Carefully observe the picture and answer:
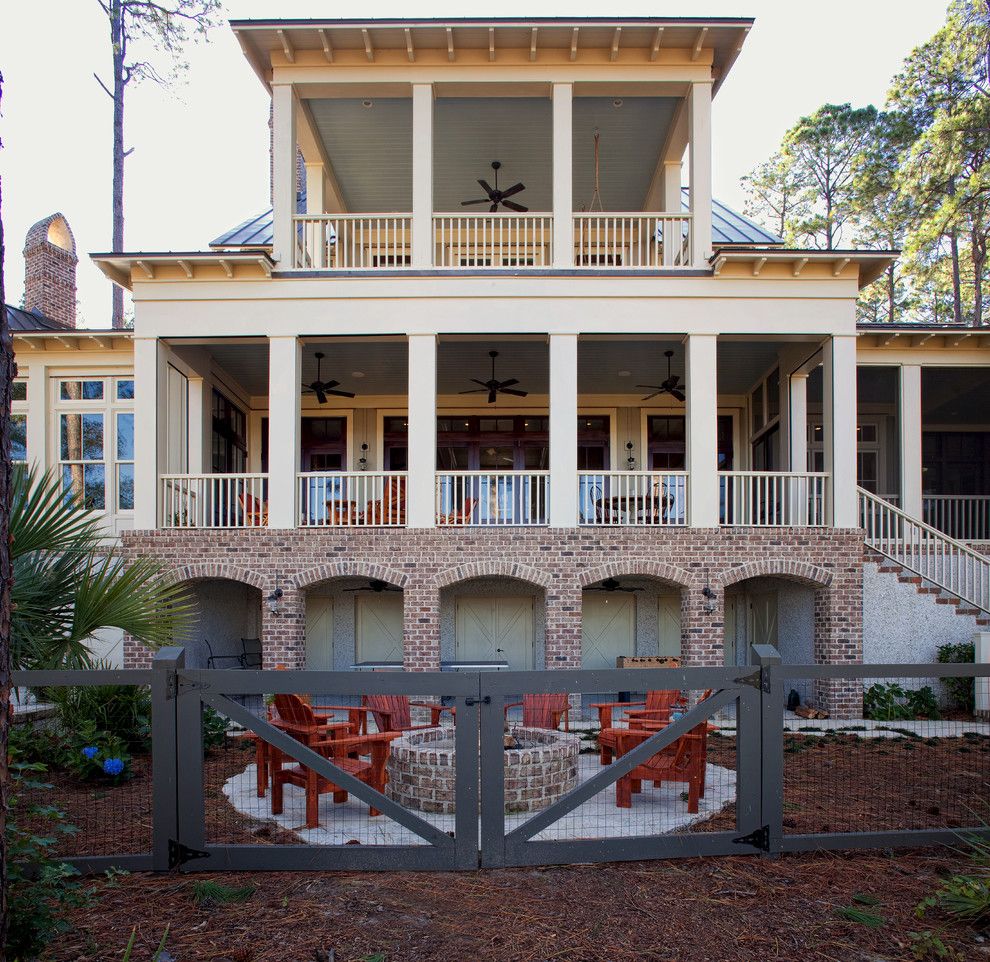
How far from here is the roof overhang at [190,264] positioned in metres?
12.5

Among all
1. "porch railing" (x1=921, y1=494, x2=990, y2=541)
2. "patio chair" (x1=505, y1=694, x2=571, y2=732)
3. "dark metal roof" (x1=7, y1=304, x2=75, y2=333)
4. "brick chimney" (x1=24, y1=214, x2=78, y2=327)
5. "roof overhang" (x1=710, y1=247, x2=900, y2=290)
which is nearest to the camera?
"patio chair" (x1=505, y1=694, x2=571, y2=732)

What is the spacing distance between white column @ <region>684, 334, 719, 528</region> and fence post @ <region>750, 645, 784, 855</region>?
7471 millimetres

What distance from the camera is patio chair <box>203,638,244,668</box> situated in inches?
563

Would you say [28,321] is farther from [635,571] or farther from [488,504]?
[635,571]

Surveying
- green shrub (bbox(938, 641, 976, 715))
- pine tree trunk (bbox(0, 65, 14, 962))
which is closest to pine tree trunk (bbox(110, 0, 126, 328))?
green shrub (bbox(938, 641, 976, 715))

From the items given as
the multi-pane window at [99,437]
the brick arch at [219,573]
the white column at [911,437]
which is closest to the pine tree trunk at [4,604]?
the brick arch at [219,573]

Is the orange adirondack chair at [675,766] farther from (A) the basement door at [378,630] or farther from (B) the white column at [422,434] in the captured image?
(A) the basement door at [378,630]

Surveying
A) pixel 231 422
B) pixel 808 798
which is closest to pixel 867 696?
pixel 808 798

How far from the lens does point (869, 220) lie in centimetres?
2745

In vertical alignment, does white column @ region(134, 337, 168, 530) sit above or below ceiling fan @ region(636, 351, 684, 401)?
below

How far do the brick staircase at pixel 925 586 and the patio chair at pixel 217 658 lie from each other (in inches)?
401

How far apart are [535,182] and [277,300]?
5.75m

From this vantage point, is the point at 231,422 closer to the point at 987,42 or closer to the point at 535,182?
the point at 535,182

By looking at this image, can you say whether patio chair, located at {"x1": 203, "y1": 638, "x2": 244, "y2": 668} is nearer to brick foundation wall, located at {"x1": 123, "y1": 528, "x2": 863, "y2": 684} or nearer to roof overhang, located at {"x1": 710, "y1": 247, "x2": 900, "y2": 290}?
brick foundation wall, located at {"x1": 123, "y1": 528, "x2": 863, "y2": 684}
